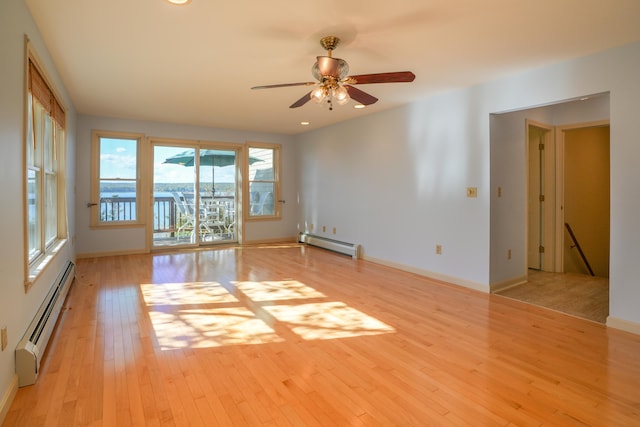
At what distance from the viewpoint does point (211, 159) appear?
23.1 feet

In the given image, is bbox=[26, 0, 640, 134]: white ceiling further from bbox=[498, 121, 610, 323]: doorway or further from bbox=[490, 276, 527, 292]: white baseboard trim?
bbox=[490, 276, 527, 292]: white baseboard trim

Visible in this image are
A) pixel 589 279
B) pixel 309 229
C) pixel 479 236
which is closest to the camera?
pixel 479 236

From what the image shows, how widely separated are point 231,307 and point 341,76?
2.37 meters

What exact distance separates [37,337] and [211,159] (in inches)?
201

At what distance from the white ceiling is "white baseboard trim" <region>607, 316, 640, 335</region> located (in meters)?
2.31

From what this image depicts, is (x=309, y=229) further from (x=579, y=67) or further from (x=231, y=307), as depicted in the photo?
(x=579, y=67)

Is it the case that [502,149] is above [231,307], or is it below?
above

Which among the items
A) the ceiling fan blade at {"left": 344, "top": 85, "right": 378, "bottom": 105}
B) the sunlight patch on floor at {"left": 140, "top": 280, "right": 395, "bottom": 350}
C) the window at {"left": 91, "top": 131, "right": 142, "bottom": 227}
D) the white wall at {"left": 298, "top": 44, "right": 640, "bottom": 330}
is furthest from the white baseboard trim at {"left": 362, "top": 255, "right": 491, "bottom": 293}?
the window at {"left": 91, "top": 131, "right": 142, "bottom": 227}

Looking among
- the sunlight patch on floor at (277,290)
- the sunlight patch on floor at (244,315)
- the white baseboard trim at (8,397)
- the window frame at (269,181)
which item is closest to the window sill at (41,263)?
the white baseboard trim at (8,397)

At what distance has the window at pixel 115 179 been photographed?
589 cm

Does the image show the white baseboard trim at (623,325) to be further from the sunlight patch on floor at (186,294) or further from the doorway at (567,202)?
the sunlight patch on floor at (186,294)

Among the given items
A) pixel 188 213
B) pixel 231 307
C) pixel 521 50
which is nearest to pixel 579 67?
pixel 521 50

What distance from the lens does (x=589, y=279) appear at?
15.2ft

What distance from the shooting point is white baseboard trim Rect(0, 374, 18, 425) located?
5.74 ft
